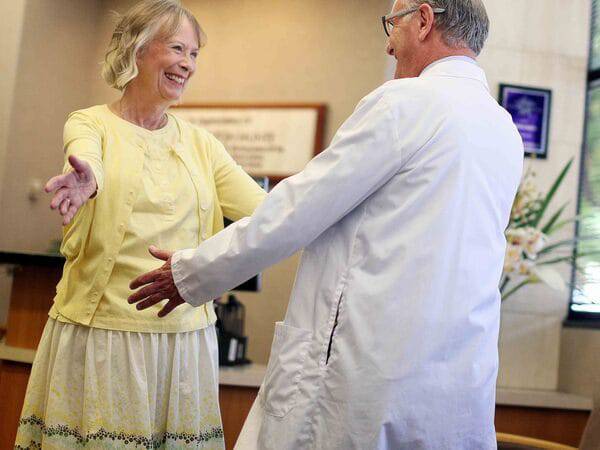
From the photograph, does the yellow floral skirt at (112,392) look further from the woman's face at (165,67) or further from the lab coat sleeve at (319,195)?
the woman's face at (165,67)

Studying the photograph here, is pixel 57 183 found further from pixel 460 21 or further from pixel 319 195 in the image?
pixel 460 21

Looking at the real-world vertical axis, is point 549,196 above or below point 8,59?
below

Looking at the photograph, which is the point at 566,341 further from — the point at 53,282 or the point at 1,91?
A: the point at 1,91

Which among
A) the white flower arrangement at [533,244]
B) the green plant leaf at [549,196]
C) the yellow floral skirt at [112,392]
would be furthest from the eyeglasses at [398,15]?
the green plant leaf at [549,196]

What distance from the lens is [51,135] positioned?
17.7 ft

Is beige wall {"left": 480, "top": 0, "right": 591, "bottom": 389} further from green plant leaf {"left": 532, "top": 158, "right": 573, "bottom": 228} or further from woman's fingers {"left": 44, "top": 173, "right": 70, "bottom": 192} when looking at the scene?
woman's fingers {"left": 44, "top": 173, "right": 70, "bottom": 192}

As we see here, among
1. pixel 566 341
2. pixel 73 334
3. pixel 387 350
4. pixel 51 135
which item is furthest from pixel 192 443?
pixel 51 135

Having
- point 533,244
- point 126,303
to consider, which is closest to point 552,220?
point 533,244

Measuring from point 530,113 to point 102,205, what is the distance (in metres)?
2.84

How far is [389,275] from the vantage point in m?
1.50

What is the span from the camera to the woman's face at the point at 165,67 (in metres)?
2.01

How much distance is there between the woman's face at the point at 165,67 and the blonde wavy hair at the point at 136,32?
0.05ft

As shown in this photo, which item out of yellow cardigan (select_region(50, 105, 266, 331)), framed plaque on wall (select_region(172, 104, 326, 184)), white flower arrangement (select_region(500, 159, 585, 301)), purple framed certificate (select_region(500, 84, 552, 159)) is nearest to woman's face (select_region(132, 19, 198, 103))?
yellow cardigan (select_region(50, 105, 266, 331))

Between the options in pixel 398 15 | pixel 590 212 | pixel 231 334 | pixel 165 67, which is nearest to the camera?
pixel 398 15
